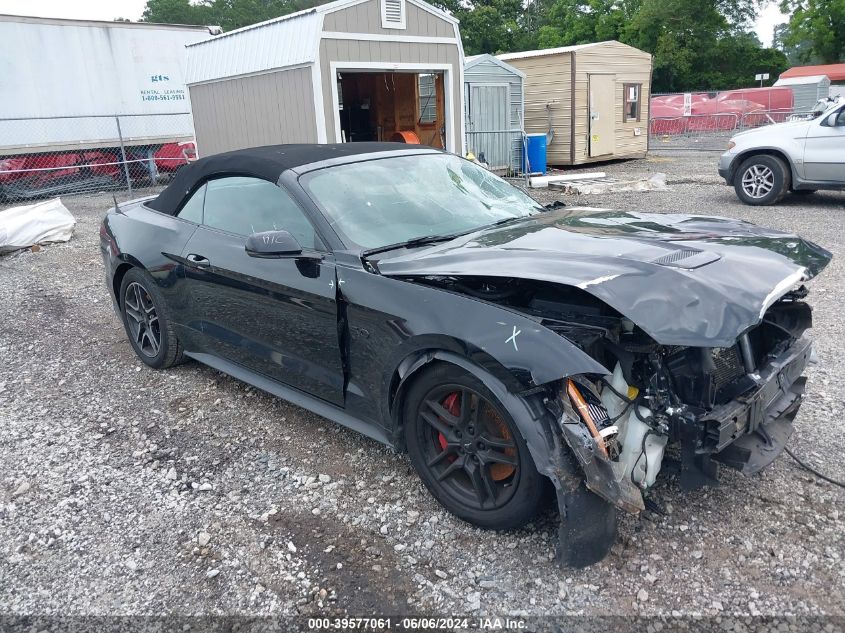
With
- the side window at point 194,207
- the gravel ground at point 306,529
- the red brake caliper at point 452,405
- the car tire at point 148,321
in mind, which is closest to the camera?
the gravel ground at point 306,529

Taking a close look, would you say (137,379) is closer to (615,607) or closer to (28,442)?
(28,442)

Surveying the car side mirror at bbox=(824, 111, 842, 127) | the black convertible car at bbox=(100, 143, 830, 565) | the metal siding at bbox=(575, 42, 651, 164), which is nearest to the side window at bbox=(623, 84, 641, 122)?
the metal siding at bbox=(575, 42, 651, 164)

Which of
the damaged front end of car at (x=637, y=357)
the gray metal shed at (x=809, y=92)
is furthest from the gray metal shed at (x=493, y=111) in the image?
the gray metal shed at (x=809, y=92)

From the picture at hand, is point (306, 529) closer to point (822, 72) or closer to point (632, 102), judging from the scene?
point (632, 102)

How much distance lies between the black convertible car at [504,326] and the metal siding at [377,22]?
7.91 m

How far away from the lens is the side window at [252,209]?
11.3 ft

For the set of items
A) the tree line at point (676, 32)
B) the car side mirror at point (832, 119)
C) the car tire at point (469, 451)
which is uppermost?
the tree line at point (676, 32)

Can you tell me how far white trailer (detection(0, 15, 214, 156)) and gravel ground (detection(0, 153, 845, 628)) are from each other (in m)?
11.7

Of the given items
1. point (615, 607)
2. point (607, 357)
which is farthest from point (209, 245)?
point (615, 607)

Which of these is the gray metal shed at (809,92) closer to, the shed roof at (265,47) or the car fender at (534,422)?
the shed roof at (265,47)

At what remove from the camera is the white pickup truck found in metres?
9.21

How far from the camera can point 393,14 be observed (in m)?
11.7

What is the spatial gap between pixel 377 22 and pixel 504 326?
34.3ft

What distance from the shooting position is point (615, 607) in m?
2.37
